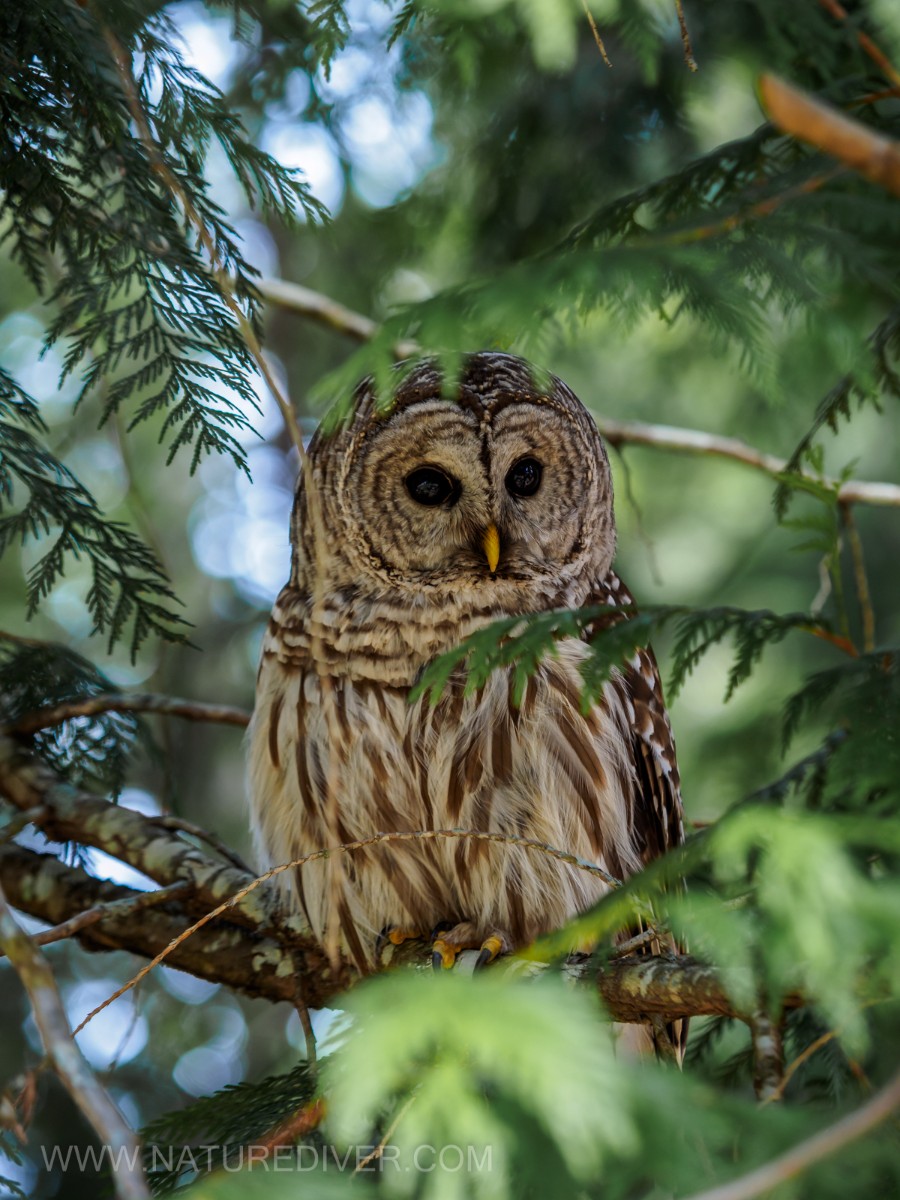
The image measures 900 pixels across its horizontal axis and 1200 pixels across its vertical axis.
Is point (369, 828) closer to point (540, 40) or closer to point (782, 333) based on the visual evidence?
point (540, 40)

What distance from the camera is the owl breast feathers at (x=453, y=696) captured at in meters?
3.24

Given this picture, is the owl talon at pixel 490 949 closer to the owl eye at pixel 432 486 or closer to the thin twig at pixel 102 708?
the thin twig at pixel 102 708

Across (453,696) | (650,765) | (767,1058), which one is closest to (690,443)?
(650,765)

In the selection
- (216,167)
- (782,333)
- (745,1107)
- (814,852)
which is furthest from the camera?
(216,167)

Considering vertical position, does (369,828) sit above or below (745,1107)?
above

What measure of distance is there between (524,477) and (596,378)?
12.0 feet

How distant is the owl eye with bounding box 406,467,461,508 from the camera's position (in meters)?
3.75

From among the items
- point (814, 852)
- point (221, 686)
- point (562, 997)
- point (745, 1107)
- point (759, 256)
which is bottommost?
point (745, 1107)

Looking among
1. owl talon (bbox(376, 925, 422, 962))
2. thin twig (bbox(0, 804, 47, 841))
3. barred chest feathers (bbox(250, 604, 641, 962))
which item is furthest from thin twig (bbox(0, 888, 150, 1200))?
owl talon (bbox(376, 925, 422, 962))

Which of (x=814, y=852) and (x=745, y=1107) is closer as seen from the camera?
(x=814, y=852)

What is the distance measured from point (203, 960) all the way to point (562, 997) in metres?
2.15

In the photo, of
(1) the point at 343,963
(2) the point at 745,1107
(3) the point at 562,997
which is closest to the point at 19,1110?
(3) the point at 562,997

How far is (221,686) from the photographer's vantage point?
6.39m

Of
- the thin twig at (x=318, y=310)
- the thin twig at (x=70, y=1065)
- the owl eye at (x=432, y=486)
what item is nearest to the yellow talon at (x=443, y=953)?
the owl eye at (x=432, y=486)
